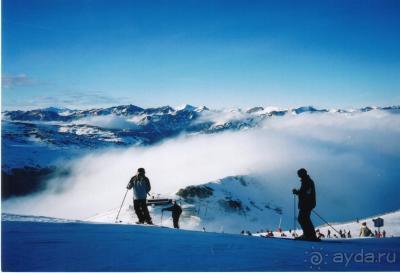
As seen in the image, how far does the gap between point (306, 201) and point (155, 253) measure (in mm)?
5289

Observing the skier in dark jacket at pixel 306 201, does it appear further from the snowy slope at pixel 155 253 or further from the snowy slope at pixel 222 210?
the snowy slope at pixel 222 210

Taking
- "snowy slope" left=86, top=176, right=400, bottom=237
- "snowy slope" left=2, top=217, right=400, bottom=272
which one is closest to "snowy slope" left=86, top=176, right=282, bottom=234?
"snowy slope" left=86, top=176, right=400, bottom=237

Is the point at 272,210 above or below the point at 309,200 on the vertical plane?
below

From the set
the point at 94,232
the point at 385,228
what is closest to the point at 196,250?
the point at 94,232

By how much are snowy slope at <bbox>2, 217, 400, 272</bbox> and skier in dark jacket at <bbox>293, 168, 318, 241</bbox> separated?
1701 mm

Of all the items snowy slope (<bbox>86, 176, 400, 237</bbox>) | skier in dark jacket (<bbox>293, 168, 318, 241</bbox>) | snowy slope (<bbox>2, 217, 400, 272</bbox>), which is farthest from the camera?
snowy slope (<bbox>86, 176, 400, 237</bbox>)

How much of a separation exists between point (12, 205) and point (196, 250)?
203m

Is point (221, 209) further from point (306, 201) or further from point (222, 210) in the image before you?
point (306, 201)

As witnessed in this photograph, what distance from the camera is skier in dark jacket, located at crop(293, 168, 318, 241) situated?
1086 cm

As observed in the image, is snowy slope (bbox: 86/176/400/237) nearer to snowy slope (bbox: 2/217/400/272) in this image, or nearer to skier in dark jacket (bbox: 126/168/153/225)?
skier in dark jacket (bbox: 126/168/153/225)

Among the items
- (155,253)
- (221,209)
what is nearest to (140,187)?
(155,253)

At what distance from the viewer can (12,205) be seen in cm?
18662

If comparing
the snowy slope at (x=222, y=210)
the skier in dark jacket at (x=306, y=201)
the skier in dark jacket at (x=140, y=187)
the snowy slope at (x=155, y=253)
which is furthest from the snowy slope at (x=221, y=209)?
the snowy slope at (x=155, y=253)

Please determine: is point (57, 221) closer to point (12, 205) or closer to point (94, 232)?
point (94, 232)
